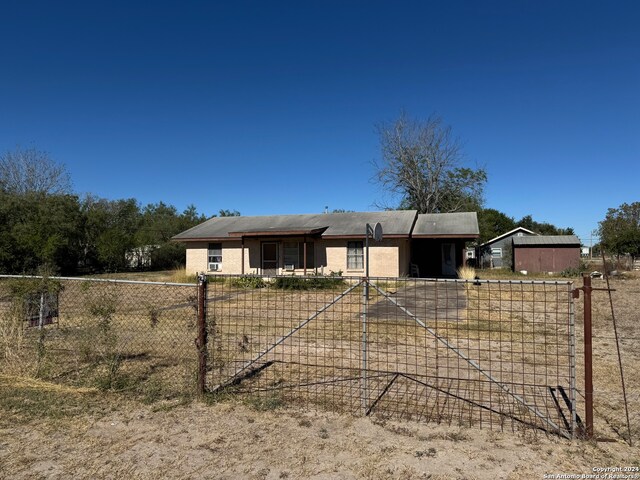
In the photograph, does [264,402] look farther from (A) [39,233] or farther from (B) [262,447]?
(A) [39,233]

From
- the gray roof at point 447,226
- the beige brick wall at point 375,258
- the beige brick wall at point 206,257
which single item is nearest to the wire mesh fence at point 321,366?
the beige brick wall at point 375,258

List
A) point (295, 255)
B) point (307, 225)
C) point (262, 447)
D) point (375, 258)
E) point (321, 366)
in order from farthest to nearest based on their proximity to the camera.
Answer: point (307, 225), point (295, 255), point (375, 258), point (321, 366), point (262, 447)

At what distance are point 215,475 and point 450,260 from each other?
23.3 metres

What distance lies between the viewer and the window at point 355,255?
69.0ft

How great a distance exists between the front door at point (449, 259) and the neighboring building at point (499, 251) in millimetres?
11436

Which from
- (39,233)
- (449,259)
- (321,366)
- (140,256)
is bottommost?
(321,366)

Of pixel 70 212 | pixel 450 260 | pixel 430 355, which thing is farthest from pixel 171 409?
pixel 70 212

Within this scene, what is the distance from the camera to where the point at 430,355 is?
6836 millimetres

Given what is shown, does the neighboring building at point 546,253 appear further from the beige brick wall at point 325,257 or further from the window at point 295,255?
the window at point 295,255

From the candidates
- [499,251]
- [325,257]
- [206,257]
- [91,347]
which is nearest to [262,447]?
[91,347]

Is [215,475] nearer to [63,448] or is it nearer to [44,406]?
[63,448]

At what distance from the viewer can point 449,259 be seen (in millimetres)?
25047

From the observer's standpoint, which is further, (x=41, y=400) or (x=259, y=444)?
(x=41, y=400)

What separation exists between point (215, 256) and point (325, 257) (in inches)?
241
